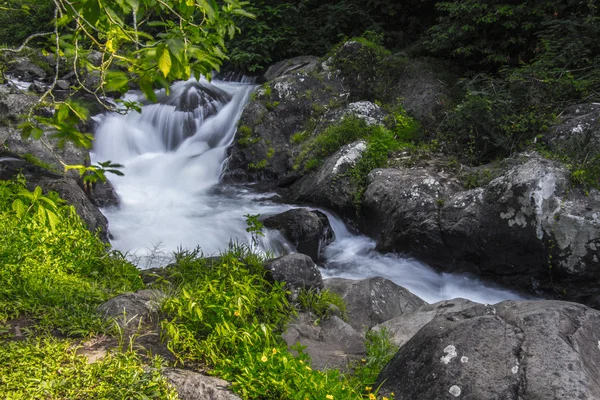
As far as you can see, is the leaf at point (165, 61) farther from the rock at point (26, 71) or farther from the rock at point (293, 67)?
the rock at point (26, 71)

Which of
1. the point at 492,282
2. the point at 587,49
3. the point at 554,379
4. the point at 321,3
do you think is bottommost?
the point at 492,282

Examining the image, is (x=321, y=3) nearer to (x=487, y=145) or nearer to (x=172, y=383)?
(x=487, y=145)

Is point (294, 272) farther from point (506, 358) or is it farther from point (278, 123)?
point (278, 123)

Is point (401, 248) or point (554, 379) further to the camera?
point (401, 248)

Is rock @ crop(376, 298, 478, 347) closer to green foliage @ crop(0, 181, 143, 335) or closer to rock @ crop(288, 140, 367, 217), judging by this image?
green foliage @ crop(0, 181, 143, 335)

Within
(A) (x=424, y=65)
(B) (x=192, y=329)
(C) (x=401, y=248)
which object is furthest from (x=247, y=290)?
(A) (x=424, y=65)

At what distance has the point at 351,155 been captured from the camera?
9406 millimetres

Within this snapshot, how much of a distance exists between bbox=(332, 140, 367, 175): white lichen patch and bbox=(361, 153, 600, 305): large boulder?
1040mm

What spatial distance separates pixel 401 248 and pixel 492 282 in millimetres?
1501

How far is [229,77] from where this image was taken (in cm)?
1575

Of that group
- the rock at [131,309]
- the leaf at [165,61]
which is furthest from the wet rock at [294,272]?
the leaf at [165,61]

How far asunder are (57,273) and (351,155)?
604cm

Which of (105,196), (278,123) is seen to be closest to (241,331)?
(105,196)

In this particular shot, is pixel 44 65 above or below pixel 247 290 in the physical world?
above
